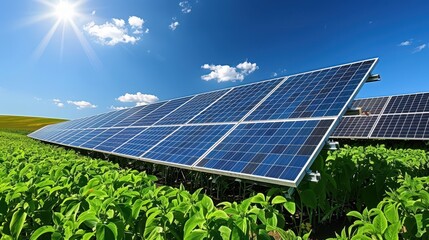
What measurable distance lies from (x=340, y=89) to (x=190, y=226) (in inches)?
254

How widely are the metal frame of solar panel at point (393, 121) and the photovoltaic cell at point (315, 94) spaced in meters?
9.14

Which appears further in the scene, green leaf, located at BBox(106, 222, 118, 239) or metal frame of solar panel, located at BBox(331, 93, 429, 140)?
metal frame of solar panel, located at BBox(331, 93, 429, 140)

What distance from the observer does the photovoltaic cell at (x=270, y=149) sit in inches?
208

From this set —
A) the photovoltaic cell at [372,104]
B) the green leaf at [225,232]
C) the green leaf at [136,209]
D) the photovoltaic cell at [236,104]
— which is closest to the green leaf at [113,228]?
the green leaf at [136,209]

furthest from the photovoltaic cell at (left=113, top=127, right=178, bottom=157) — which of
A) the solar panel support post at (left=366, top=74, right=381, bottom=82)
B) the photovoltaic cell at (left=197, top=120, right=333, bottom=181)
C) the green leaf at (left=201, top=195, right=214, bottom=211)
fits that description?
the solar panel support post at (left=366, top=74, right=381, bottom=82)

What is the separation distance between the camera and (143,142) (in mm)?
10781

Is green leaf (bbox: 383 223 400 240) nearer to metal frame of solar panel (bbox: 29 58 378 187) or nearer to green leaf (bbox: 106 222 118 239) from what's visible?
metal frame of solar panel (bbox: 29 58 378 187)

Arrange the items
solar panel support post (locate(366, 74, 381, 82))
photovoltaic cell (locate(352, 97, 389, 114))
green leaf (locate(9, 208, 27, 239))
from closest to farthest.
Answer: green leaf (locate(9, 208, 27, 239)) → solar panel support post (locate(366, 74, 381, 82)) → photovoltaic cell (locate(352, 97, 389, 114))

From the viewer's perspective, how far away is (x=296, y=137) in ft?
20.4

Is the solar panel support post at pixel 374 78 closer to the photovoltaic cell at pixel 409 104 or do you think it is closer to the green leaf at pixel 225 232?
the green leaf at pixel 225 232

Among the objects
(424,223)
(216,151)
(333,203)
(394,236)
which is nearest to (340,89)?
(333,203)

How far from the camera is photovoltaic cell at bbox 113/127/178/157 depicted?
32.7 feet

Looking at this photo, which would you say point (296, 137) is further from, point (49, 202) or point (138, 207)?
point (49, 202)

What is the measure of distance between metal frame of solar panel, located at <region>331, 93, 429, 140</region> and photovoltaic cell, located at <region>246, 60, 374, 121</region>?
9.14 meters
